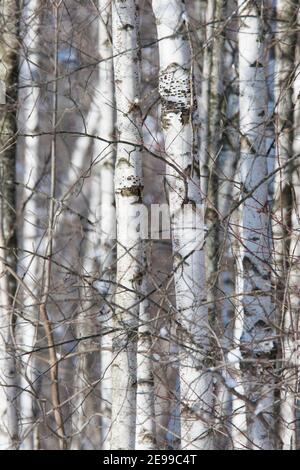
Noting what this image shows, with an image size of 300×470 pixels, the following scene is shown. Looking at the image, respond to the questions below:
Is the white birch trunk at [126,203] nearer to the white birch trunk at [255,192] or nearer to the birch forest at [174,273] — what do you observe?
the birch forest at [174,273]

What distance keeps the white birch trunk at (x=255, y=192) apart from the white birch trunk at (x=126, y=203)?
2.40ft

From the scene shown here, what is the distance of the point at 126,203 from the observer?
5418mm

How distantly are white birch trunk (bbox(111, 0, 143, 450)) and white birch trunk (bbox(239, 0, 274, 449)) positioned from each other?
0.73 meters

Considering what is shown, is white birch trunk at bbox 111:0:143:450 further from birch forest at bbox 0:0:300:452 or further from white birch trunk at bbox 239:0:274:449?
white birch trunk at bbox 239:0:274:449

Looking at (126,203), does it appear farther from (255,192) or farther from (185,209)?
(255,192)

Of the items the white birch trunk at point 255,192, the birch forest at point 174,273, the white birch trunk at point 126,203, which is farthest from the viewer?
the white birch trunk at point 255,192

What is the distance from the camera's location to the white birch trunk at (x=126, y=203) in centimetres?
534

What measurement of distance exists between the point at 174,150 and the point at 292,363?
1.47 m

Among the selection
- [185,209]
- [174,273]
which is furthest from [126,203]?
[174,273]

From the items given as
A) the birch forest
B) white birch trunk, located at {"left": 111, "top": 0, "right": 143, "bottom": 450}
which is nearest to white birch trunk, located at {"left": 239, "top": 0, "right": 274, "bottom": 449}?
the birch forest

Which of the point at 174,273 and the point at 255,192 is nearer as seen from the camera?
the point at 174,273

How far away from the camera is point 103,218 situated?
26.4ft

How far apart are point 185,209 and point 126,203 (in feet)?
1.62

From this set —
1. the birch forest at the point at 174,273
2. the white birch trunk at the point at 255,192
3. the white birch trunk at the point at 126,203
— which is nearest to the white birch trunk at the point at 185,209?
the birch forest at the point at 174,273
